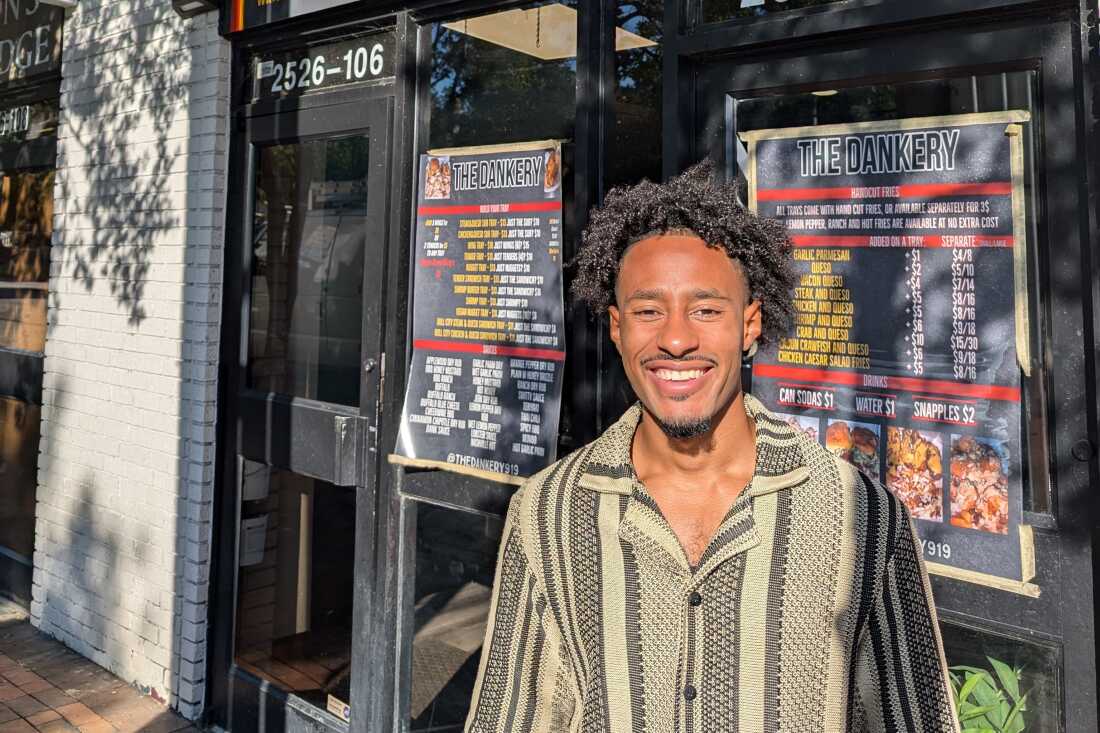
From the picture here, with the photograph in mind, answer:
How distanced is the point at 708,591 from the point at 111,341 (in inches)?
176

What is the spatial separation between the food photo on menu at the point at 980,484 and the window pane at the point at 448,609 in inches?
71.4

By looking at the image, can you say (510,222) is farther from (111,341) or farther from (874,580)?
(111,341)

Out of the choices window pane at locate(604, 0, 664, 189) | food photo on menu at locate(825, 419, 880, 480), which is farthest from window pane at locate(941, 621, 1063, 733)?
window pane at locate(604, 0, 664, 189)

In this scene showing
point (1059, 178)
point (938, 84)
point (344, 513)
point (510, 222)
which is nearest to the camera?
point (1059, 178)

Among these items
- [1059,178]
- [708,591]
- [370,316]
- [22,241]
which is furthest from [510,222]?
[22,241]

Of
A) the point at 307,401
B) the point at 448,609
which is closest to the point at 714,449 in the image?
the point at 448,609

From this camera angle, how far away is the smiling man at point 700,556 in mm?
1599

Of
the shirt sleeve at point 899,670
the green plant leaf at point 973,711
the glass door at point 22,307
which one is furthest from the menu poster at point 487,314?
the glass door at point 22,307

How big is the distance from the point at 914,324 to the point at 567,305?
1243mm

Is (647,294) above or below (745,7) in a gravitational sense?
below

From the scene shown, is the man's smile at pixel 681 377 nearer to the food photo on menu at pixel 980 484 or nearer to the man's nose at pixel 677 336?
the man's nose at pixel 677 336

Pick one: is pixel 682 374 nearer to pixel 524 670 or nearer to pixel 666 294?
pixel 666 294

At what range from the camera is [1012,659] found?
8.24 feet

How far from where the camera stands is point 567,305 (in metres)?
3.38
